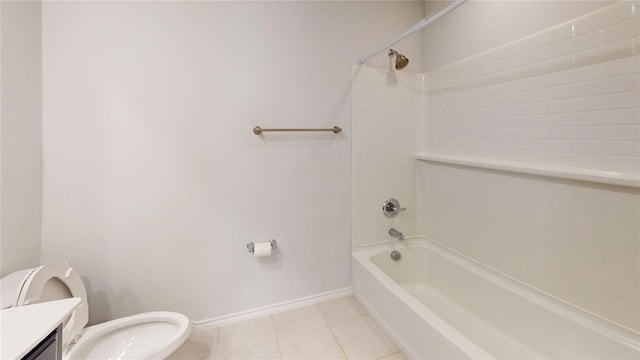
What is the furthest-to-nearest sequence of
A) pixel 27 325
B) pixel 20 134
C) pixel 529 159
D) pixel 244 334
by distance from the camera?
pixel 244 334
pixel 529 159
pixel 20 134
pixel 27 325

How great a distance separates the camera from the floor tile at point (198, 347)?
4.98 ft

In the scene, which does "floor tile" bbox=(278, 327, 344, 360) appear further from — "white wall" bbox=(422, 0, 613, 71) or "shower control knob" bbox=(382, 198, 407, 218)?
"white wall" bbox=(422, 0, 613, 71)

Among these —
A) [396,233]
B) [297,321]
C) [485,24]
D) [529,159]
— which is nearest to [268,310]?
[297,321]

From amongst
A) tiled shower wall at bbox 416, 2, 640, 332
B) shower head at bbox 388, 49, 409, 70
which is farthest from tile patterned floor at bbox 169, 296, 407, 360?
shower head at bbox 388, 49, 409, 70

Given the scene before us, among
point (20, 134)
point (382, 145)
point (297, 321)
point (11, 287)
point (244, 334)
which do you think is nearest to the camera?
point (11, 287)

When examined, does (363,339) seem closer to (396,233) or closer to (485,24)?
(396,233)

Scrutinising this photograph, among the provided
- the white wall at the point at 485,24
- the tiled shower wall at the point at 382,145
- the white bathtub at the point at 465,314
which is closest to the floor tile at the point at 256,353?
the white bathtub at the point at 465,314

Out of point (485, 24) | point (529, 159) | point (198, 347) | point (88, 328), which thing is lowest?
point (198, 347)

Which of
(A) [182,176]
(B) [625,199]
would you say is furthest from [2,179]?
(B) [625,199]

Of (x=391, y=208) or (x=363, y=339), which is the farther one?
(x=391, y=208)

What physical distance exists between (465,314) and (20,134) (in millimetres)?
2724

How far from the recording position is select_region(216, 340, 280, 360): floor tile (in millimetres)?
1499

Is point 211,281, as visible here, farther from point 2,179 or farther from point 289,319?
point 2,179

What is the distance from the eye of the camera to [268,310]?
1.88 meters
